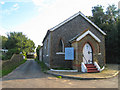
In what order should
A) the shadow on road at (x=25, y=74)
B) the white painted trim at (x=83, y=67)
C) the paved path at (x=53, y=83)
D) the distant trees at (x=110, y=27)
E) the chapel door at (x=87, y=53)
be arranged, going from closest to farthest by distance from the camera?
the paved path at (x=53, y=83) → the shadow on road at (x=25, y=74) → the white painted trim at (x=83, y=67) → the chapel door at (x=87, y=53) → the distant trees at (x=110, y=27)

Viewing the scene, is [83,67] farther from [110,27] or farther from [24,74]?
[110,27]

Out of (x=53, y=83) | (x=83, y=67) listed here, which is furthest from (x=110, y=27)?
(x=53, y=83)

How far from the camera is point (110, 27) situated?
24.7m

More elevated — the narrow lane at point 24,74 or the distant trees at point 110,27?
the distant trees at point 110,27

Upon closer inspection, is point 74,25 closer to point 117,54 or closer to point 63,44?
point 63,44

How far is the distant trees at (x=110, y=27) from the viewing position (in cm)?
2252

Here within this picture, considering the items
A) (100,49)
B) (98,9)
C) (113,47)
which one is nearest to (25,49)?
(98,9)

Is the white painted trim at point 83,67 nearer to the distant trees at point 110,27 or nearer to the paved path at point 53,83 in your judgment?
the paved path at point 53,83

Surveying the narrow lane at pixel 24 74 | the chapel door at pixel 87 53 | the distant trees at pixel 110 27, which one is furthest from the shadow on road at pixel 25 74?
the distant trees at pixel 110 27

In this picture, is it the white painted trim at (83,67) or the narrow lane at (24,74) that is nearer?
the narrow lane at (24,74)

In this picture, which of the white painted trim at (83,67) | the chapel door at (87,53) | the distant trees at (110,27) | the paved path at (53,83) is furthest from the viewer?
the distant trees at (110,27)

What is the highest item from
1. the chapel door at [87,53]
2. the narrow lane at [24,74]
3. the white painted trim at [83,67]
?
the chapel door at [87,53]

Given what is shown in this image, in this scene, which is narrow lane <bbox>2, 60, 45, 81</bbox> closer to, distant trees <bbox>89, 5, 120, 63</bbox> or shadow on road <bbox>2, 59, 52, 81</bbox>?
shadow on road <bbox>2, 59, 52, 81</bbox>

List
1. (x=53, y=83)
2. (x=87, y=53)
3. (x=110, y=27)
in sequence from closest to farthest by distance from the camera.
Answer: (x=53, y=83)
(x=87, y=53)
(x=110, y=27)
